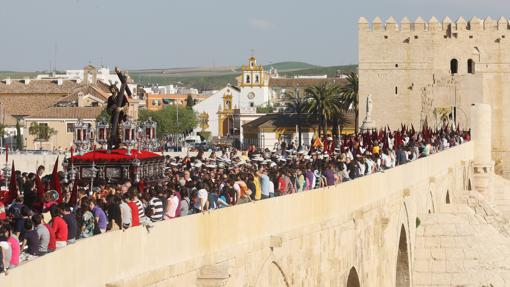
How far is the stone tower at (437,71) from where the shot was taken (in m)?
67.2

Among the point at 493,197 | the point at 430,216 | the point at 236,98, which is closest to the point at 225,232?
the point at 430,216

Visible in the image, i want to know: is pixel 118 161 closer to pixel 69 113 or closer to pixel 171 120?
pixel 69 113

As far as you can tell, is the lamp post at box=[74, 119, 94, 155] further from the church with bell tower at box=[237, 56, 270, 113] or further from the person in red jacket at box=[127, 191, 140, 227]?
the church with bell tower at box=[237, 56, 270, 113]

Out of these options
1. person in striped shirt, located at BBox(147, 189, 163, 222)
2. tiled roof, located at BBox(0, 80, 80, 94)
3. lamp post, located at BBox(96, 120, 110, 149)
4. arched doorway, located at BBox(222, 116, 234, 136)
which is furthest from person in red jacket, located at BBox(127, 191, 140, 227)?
arched doorway, located at BBox(222, 116, 234, 136)

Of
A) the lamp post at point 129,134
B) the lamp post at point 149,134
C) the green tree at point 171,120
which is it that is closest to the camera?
the lamp post at point 129,134

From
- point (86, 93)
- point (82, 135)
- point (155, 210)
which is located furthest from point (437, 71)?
point (155, 210)

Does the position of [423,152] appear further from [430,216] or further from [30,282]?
[30,282]

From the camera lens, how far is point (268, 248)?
17.1 meters

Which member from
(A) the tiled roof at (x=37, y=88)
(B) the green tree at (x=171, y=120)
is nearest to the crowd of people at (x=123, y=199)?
(B) the green tree at (x=171, y=120)

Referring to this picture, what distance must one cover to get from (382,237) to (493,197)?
31192 mm

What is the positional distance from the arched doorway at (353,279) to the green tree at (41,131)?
162 feet

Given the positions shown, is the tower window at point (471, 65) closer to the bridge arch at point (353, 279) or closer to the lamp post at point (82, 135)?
the lamp post at point (82, 135)

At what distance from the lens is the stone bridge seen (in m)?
12.3

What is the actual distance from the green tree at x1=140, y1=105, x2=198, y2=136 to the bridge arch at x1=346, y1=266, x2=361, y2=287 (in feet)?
227
